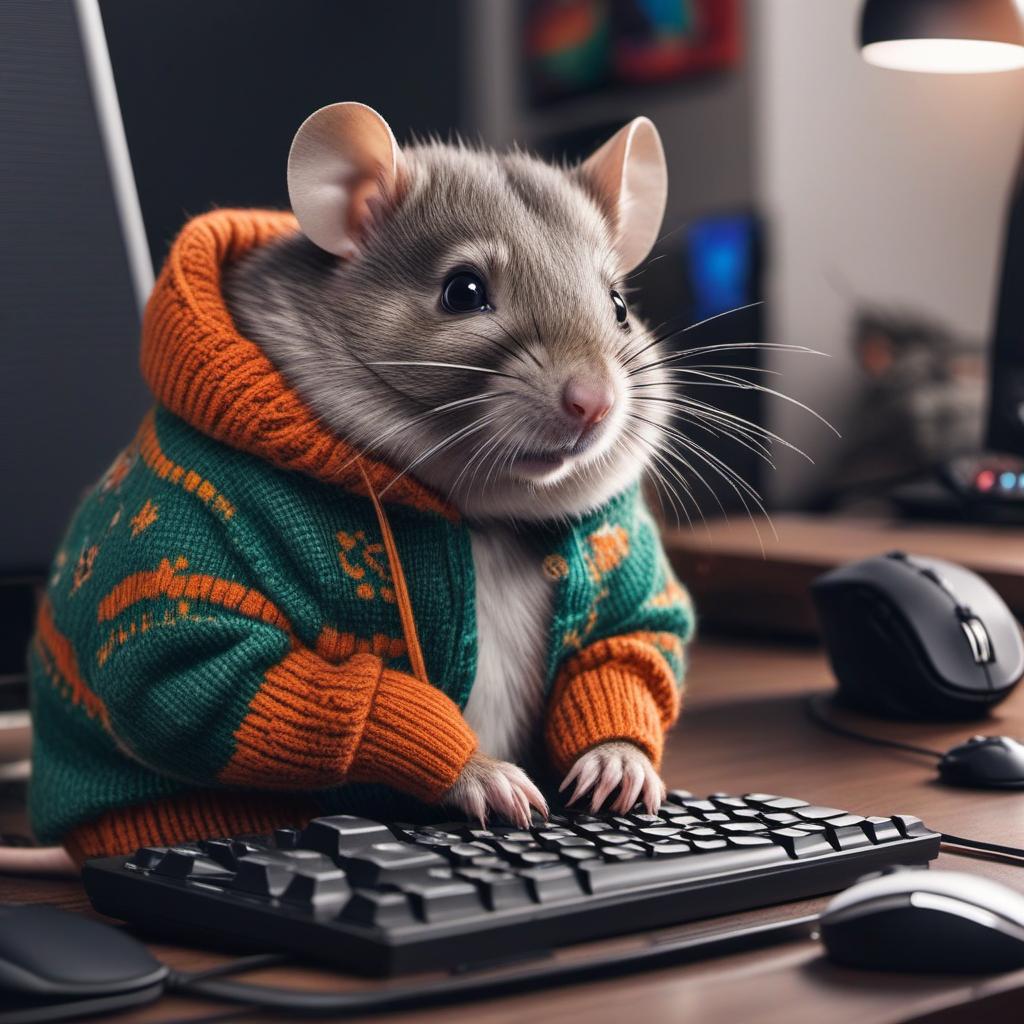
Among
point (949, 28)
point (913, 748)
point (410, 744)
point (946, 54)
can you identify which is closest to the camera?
point (410, 744)

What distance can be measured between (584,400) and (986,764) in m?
0.36

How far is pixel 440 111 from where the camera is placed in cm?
204

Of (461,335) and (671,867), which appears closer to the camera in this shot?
(671,867)

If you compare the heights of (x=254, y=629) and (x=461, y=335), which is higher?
(x=461, y=335)

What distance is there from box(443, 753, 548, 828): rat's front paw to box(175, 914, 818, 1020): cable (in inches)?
5.6

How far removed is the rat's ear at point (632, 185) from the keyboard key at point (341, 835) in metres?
0.42

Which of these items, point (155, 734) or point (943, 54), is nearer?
point (155, 734)

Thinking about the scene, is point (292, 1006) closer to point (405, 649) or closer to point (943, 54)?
point (405, 649)

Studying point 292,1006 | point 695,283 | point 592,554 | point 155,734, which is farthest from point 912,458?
point 292,1006

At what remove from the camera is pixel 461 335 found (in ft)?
2.53

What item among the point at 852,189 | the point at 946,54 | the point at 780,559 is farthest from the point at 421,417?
the point at 852,189

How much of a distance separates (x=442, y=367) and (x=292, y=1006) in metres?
0.37

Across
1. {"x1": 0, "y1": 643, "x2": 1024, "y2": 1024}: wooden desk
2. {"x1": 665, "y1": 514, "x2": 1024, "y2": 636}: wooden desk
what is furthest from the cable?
{"x1": 665, "y1": 514, "x2": 1024, "y2": 636}: wooden desk

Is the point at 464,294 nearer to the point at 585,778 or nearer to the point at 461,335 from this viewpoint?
the point at 461,335
